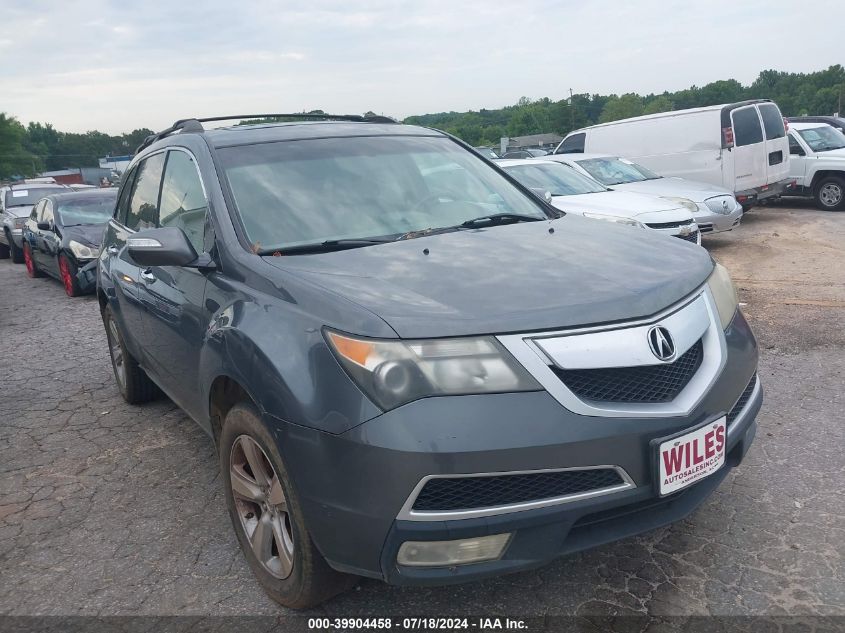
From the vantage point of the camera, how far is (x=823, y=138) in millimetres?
14320

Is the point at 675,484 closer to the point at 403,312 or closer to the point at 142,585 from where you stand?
the point at 403,312

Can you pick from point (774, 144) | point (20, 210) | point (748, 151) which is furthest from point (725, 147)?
point (20, 210)

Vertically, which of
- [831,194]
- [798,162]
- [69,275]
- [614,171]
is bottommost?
[831,194]

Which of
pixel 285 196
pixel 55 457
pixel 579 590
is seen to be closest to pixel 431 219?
pixel 285 196

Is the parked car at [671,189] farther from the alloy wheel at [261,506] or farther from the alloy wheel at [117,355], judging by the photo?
the alloy wheel at [261,506]

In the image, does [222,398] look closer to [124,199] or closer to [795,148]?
[124,199]

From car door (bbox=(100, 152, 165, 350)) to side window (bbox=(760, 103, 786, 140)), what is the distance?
1157 centimetres

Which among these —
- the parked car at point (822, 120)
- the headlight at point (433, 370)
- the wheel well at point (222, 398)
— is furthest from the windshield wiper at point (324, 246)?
the parked car at point (822, 120)

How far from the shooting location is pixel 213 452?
4156mm

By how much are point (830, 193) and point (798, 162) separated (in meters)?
0.84

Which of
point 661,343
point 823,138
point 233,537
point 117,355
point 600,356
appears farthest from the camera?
point 823,138

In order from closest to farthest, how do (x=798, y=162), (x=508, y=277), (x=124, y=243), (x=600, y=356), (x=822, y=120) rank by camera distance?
(x=600, y=356) < (x=508, y=277) < (x=124, y=243) < (x=798, y=162) < (x=822, y=120)

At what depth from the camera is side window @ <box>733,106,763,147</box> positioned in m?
12.5

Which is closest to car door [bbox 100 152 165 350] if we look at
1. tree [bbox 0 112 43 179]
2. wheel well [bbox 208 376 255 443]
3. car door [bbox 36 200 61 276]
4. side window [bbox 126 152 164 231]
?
side window [bbox 126 152 164 231]
